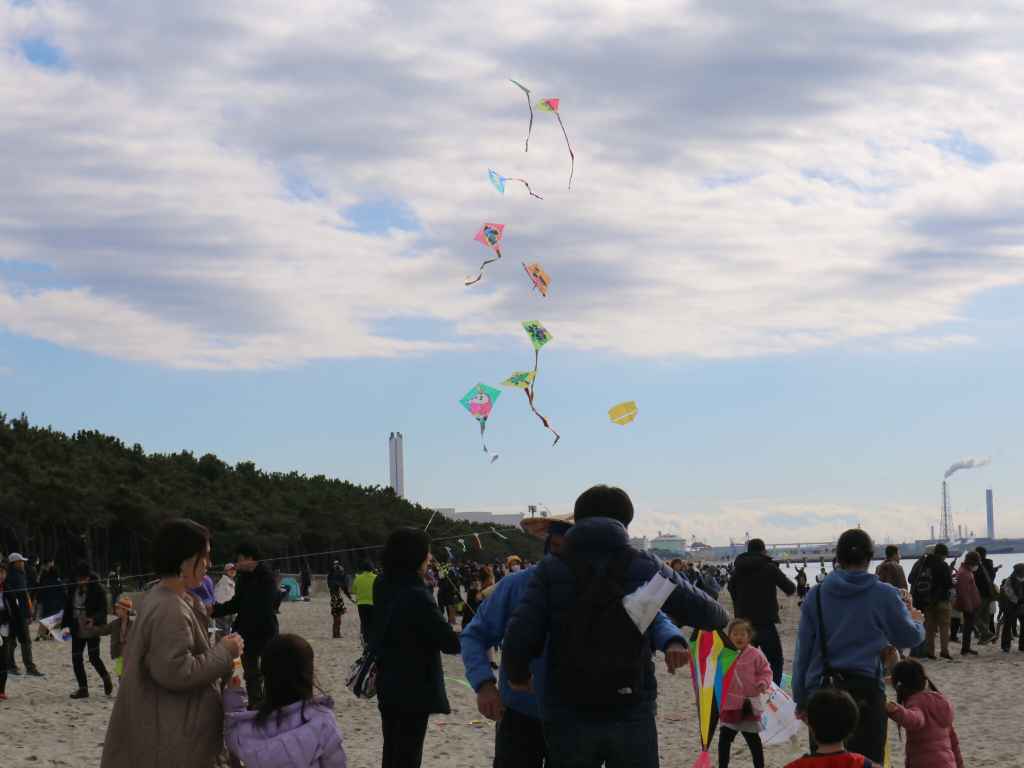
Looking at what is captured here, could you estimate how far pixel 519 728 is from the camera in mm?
5188

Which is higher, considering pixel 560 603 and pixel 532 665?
pixel 560 603

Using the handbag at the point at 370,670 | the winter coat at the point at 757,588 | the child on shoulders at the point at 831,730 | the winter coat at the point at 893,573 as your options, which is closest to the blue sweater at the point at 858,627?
the child on shoulders at the point at 831,730

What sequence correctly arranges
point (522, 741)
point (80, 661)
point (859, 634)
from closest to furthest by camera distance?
point (522, 741) < point (859, 634) < point (80, 661)

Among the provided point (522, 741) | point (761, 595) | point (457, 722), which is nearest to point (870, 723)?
point (522, 741)

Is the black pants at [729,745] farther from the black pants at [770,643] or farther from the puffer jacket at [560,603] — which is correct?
the puffer jacket at [560,603]

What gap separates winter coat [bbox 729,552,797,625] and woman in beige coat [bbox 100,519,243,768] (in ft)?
21.7

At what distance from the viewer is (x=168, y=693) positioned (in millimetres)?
4238

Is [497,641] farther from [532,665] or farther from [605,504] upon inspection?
[605,504]

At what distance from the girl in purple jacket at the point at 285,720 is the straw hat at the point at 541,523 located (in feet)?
3.33

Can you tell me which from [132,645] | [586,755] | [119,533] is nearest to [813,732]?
[586,755]

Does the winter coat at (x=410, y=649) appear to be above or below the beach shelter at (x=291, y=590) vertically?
above

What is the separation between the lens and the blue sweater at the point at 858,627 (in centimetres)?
588

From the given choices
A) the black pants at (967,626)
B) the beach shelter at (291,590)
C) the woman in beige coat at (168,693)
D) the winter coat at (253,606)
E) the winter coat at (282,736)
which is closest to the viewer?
the woman in beige coat at (168,693)

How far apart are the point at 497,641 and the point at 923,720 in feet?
6.69
